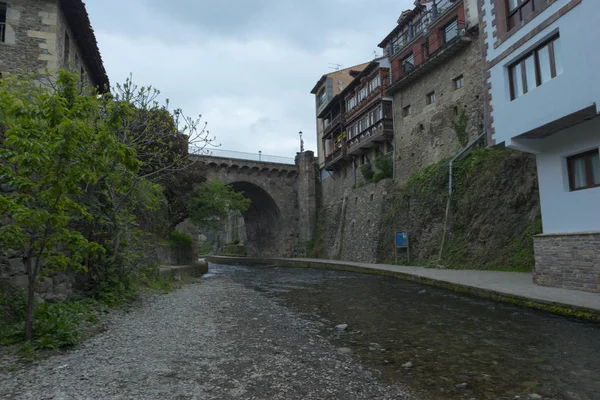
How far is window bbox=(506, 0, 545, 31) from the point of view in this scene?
1098 centimetres

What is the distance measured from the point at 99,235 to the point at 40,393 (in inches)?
229

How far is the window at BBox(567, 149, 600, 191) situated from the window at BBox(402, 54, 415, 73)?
1706 cm

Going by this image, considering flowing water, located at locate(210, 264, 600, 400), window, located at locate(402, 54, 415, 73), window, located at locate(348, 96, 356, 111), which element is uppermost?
window, located at locate(402, 54, 415, 73)

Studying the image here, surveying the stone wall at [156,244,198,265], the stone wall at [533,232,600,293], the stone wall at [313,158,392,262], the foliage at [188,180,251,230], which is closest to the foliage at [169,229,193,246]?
the stone wall at [156,244,198,265]

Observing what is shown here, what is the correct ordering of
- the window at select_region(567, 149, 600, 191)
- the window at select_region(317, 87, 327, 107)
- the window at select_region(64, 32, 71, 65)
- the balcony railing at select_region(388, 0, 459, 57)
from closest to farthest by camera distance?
the window at select_region(567, 149, 600, 191) → the window at select_region(64, 32, 71, 65) → the balcony railing at select_region(388, 0, 459, 57) → the window at select_region(317, 87, 327, 107)

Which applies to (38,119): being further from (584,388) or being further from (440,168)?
(440,168)

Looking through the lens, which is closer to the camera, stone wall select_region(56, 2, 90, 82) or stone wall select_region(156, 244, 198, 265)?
stone wall select_region(56, 2, 90, 82)

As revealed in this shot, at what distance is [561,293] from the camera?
9070mm

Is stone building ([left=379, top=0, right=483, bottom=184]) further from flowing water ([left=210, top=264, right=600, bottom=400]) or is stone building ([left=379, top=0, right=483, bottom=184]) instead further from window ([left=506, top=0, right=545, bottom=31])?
flowing water ([left=210, top=264, right=600, bottom=400])

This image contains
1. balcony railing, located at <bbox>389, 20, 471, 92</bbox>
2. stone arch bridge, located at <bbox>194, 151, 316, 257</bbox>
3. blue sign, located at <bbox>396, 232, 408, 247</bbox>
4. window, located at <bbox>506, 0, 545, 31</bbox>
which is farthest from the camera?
stone arch bridge, located at <bbox>194, 151, 316, 257</bbox>

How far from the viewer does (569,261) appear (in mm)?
9812

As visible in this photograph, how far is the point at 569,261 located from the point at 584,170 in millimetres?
2370

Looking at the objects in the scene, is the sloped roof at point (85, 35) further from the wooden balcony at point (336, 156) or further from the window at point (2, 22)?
the wooden balcony at point (336, 156)

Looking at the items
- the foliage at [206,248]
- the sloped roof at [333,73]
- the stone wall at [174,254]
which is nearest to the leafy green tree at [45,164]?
the stone wall at [174,254]
